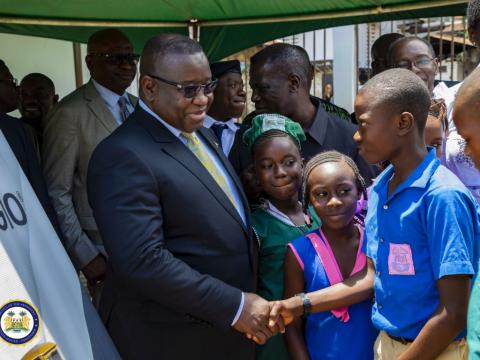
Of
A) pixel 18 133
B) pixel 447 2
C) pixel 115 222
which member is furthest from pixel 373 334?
pixel 447 2

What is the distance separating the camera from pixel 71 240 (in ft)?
11.1

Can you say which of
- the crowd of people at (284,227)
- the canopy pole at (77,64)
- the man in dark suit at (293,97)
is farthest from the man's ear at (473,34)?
the canopy pole at (77,64)

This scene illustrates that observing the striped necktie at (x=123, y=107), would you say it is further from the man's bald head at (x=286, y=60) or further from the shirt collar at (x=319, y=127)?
the shirt collar at (x=319, y=127)

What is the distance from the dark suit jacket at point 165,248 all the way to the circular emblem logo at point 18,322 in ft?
1.61

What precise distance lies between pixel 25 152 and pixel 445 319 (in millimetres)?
2370

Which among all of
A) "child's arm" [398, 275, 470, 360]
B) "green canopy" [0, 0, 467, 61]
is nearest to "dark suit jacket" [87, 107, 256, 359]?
"child's arm" [398, 275, 470, 360]

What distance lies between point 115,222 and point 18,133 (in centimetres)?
136

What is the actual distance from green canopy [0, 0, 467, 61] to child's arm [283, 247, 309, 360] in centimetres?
262

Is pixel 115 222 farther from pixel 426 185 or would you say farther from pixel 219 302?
pixel 426 185

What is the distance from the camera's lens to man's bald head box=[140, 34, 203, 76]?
2342mm

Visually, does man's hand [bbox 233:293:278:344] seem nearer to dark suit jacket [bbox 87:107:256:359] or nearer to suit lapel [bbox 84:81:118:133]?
dark suit jacket [bbox 87:107:256:359]

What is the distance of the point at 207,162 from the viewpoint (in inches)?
99.3

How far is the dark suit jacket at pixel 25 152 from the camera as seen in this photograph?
3.13 m

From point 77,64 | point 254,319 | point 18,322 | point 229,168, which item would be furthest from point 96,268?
point 77,64
